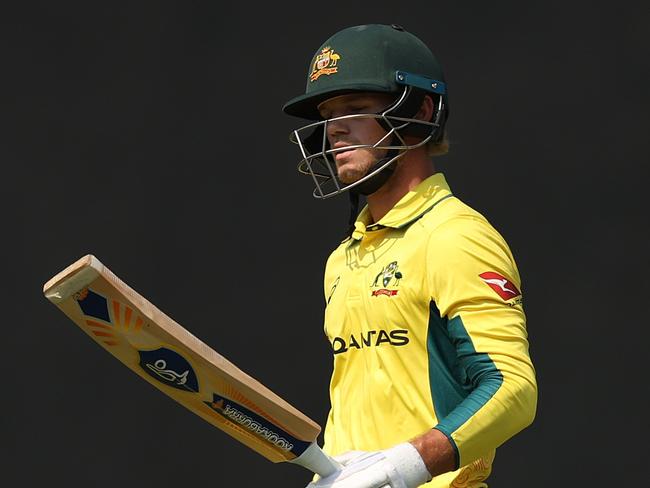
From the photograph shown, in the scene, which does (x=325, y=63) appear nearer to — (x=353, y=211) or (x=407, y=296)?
(x=353, y=211)

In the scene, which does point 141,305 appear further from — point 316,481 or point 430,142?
point 430,142

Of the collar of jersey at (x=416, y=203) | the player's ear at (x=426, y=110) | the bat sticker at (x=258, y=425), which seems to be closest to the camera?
the bat sticker at (x=258, y=425)

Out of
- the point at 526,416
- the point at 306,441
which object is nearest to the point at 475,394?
the point at 526,416

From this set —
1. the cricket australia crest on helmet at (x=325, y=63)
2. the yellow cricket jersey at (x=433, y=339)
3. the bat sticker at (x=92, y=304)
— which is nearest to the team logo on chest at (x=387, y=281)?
the yellow cricket jersey at (x=433, y=339)

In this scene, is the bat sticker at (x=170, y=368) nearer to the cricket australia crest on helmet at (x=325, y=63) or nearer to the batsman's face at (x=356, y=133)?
the batsman's face at (x=356, y=133)

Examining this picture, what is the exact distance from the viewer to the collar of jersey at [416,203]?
121 inches

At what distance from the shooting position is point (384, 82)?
3.11 metres

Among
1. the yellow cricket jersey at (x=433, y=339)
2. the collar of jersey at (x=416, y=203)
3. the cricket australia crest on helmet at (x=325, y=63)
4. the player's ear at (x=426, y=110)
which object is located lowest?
the yellow cricket jersey at (x=433, y=339)

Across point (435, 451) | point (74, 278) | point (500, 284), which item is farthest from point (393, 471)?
point (74, 278)

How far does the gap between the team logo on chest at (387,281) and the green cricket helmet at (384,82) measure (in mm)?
185

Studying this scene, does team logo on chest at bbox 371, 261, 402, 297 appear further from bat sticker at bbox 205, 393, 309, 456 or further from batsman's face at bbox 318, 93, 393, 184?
bat sticker at bbox 205, 393, 309, 456

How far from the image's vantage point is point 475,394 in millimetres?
2779

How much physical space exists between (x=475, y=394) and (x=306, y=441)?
0.33 metres

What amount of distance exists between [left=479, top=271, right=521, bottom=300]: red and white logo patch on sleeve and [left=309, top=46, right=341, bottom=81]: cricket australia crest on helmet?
1.87ft
